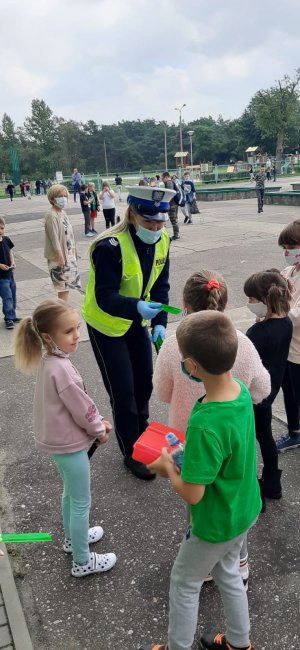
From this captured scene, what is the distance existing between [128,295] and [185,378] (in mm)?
975

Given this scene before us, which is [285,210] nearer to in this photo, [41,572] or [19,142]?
[41,572]

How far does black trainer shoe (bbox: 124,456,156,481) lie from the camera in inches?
130

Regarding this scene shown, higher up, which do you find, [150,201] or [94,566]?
[150,201]

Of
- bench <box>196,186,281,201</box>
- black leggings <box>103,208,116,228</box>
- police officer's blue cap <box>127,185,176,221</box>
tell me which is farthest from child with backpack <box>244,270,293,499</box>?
bench <box>196,186,281,201</box>

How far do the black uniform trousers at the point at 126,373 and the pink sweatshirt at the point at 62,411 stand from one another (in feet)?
2.52

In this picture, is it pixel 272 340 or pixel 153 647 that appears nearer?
pixel 153 647

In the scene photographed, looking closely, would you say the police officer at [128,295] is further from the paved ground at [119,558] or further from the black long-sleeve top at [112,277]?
the paved ground at [119,558]

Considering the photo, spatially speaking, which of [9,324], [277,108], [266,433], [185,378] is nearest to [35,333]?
[185,378]

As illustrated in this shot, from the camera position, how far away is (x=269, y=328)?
8.75 ft

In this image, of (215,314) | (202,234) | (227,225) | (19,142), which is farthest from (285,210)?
(19,142)

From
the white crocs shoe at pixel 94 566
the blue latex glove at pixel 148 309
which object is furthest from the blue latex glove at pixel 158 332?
the white crocs shoe at pixel 94 566

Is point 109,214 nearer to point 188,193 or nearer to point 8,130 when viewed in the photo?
point 188,193

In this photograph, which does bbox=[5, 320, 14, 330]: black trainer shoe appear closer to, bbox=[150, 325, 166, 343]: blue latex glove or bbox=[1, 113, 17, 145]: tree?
bbox=[150, 325, 166, 343]: blue latex glove

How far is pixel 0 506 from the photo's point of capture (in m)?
3.12
